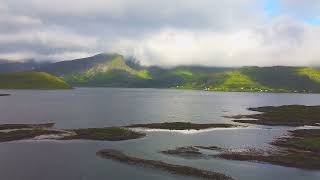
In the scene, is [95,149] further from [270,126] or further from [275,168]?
[270,126]

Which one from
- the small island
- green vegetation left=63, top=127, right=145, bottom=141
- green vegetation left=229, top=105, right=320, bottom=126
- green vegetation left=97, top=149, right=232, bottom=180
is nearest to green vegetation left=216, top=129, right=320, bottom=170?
green vegetation left=97, top=149, right=232, bottom=180

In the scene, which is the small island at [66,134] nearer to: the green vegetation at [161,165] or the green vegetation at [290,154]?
the green vegetation at [161,165]

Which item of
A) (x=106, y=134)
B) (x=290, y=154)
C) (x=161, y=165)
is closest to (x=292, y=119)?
(x=290, y=154)

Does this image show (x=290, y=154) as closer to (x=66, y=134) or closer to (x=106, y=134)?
(x=106, y=134)

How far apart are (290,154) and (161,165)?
1049 inches

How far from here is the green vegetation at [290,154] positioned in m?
71.6

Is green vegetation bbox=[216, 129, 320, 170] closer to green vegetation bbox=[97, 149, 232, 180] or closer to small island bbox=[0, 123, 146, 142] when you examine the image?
green vegetation bbox=[97, 149, 232, 180]

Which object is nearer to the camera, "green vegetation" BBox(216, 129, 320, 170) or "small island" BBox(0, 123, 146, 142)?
"green vegetation" BBox(216, 129, 320, 170)

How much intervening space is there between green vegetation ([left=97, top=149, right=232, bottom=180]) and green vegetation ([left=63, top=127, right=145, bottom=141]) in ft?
54.3

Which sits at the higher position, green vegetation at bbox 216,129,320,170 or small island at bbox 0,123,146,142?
small island at bbox 0,123,146,142

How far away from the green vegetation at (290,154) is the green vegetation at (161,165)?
12.9 m

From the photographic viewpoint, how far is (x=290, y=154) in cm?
7900

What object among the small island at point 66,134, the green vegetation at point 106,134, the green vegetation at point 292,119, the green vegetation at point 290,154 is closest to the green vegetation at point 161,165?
the green vegetation at point 290,154

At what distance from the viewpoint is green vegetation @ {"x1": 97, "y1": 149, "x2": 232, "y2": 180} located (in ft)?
203
